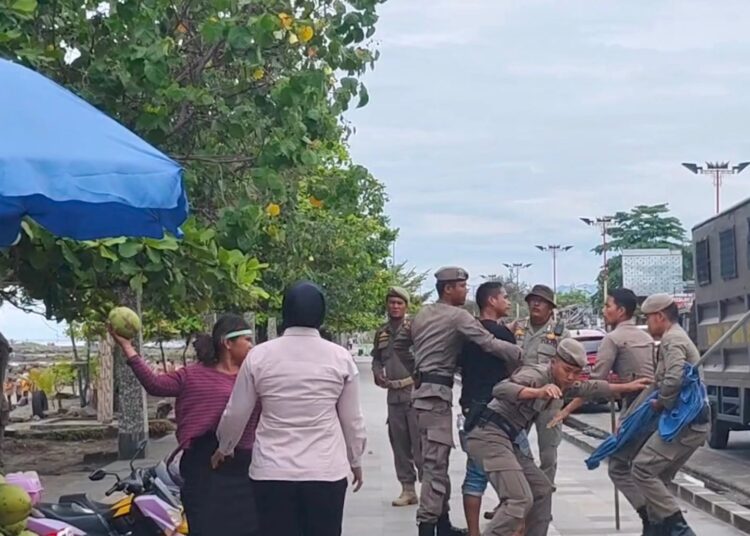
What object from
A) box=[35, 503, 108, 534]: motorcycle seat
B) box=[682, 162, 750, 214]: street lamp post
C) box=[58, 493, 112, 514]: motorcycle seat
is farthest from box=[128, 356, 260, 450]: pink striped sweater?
box=[682, 162, 750, 214]: street lamp post

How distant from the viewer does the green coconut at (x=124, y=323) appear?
5734 millimetres

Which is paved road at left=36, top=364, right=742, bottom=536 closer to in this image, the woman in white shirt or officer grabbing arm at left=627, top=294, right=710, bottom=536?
officer grabbing arm at left=627, top=294, right=710, bottom=536

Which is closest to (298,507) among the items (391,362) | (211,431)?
(211,431)

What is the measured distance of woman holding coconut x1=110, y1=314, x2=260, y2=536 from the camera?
6.53 meters

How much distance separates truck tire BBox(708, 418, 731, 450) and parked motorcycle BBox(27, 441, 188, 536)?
966 centimetres

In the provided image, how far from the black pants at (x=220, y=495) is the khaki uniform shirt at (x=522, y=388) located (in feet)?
5.74

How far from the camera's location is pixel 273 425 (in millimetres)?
5852

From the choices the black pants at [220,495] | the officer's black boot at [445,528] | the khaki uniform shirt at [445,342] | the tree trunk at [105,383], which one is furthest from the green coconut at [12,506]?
the tree trunk at [105,383]

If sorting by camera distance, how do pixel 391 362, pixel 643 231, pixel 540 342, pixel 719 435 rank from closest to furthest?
pixel 540 342
pixel 391 362
pixel 719 435
pixel 643 231

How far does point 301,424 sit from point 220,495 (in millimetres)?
1019

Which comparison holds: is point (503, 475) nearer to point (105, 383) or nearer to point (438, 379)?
point (438, 379)

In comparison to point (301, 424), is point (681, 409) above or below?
below

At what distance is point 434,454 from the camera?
29.5 feet

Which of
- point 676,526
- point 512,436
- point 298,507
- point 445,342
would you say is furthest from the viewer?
point 445,342
